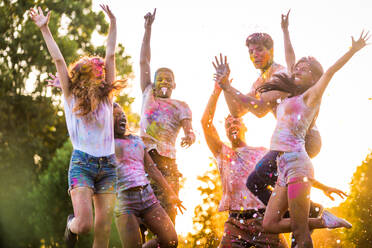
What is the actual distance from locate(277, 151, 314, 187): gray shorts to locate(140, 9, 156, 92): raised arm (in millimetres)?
2853

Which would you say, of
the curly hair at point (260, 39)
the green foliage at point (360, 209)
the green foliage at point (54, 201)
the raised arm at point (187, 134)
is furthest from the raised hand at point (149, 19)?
the green foliage at point (54, 201)

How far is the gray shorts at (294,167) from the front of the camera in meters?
4.58

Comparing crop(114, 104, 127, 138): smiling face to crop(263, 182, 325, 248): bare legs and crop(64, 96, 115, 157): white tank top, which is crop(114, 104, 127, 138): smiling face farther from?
crop(263, 182, 325, 248): bare legs

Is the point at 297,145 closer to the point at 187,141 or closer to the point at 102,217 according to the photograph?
the point at 187,141

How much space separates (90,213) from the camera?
4.81 meters

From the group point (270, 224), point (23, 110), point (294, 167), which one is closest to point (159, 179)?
point (270, 224)

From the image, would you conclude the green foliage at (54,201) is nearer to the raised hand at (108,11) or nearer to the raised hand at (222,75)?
the raised hand at (108,11)

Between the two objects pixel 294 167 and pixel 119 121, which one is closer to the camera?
pixel 294 167

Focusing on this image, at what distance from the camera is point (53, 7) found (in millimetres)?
23438

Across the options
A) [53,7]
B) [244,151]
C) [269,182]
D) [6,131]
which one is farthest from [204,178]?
[53,7]

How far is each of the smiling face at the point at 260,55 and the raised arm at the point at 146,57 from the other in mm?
1687

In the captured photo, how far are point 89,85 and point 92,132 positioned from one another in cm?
55

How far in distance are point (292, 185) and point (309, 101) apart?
2.83ft

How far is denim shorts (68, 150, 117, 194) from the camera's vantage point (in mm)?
4781
